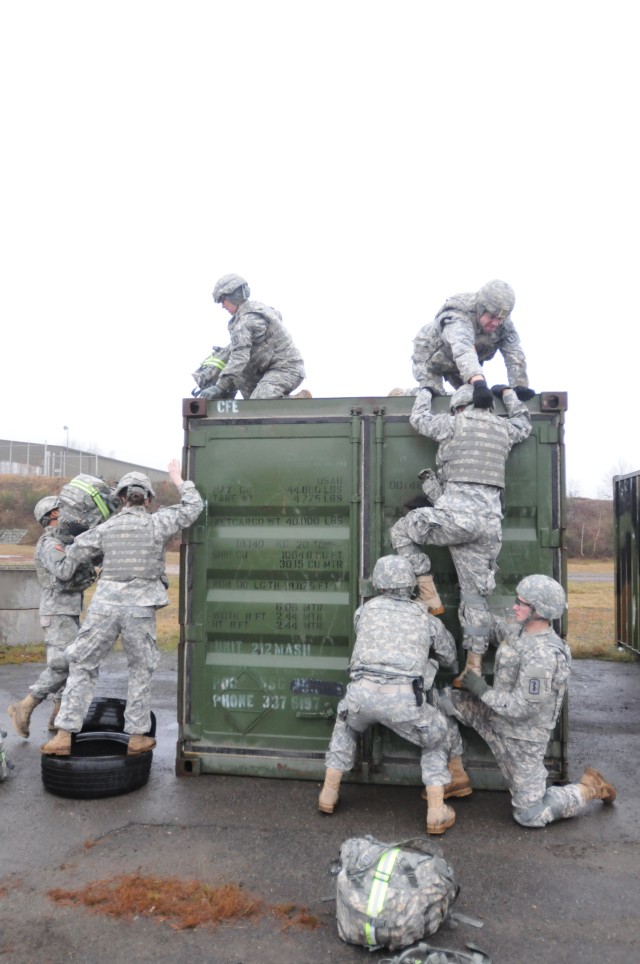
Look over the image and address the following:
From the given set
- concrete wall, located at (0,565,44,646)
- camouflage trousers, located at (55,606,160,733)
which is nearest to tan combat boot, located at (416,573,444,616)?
camouflage trousers, located at (55,606,160,733)

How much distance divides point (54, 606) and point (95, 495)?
93cm

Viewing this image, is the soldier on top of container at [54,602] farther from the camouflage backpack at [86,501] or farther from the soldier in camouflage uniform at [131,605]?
the soldier in camouflage uniform at [131,605]

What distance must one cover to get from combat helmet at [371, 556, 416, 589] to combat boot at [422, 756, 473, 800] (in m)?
1.10

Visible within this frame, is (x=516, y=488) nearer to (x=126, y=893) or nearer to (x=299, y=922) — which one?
(x=299, y=922)

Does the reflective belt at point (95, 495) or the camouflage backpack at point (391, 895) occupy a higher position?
the reflective belt at point (95, 495)

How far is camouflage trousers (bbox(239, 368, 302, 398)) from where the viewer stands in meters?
5.98

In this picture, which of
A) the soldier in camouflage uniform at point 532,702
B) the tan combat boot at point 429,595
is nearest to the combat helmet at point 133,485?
the tan combat boot at point 429,595

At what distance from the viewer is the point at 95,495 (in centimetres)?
566

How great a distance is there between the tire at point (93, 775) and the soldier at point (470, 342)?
9.75ft

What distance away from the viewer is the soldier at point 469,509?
14.0 ft

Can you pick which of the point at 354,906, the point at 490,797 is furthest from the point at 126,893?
the point at 490,797

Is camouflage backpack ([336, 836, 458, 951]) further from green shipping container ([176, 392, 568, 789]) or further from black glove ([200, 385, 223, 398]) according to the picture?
black glove ([200, 385, 223, 398])

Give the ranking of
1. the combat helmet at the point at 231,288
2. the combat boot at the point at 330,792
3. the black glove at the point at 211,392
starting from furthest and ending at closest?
the combat helmet at the point at 231,288 → the black glove at the point at 211,392 → the combat boot at the point at 330,792

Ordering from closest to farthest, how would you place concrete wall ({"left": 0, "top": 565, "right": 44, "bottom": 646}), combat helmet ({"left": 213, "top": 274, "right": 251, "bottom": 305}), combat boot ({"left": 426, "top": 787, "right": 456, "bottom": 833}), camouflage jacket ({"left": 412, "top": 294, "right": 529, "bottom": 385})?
combat boot ({"left": 426, "top": 787, "right": 456, "bottom": 833}), camouflage jacket ({"left": 412, "top": 294, "right": 529, "bottom": 385}), combat helmet ({"left": 213, "top": 274, "right": 251, "bottom": 305}), concrete wall ({"left": 0, "top": 565, "right": 44, "bottom": 646})
